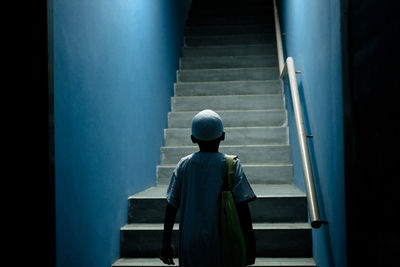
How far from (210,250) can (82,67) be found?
1.31m

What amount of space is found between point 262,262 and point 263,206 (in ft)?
1.55

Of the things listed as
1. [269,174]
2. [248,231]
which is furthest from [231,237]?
[269,174]

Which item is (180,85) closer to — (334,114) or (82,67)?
(82,67)

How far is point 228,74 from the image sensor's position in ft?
17.2

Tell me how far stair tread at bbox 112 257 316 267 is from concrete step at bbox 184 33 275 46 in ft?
12.9

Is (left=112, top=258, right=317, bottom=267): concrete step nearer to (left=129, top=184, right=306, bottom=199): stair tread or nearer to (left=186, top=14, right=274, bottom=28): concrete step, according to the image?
(left=129, top=184, right=306, bottom=199): stair tread

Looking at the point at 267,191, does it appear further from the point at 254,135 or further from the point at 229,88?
the point at 229,88

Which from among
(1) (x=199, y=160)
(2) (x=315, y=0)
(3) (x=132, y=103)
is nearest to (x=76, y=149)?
(1) (x=199, y=160)

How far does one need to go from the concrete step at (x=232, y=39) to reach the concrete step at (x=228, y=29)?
0.22m

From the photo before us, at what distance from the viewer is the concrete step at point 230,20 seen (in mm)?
6610

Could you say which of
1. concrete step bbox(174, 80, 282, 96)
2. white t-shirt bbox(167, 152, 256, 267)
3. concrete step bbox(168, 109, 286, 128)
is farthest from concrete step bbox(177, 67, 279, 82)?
white t-shirt bbox(167, 152, 256, 267)

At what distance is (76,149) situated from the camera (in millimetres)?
2158

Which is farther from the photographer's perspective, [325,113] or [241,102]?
[241,102]

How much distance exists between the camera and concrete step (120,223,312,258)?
2801 mm
